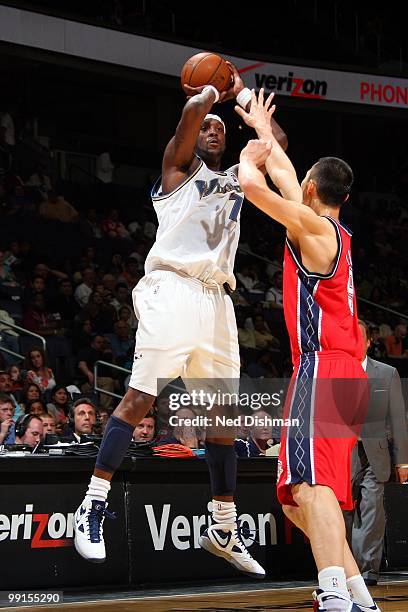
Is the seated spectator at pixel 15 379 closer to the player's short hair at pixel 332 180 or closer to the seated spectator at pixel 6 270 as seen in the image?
the seated spectator at pixel 6 270

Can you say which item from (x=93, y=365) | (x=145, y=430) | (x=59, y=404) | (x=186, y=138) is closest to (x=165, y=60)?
(x=93, y=365)

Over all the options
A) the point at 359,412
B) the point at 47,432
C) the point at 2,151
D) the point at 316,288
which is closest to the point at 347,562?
the point at 359,412

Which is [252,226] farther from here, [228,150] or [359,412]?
[359,412]

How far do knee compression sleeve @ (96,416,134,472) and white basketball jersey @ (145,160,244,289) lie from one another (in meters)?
0.88

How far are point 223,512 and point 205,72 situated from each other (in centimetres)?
239

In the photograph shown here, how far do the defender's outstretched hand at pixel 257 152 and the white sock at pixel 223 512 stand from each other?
1.86 meters

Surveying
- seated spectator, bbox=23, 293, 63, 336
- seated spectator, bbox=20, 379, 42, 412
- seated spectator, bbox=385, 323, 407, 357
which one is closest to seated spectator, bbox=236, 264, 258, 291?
seated spectator, bbox=385, 323, 407, 357

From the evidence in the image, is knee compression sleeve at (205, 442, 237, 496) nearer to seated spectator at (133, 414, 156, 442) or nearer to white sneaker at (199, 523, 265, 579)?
white sneaker at (199, 523, 265, 579)

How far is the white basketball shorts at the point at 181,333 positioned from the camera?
16.8ft

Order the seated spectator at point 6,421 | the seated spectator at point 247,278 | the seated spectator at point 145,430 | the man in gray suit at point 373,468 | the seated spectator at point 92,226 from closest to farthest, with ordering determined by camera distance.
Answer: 1. the man in gray suit at point 373,468
2. the seated spectator at point 6,421
3. the seated spectator at point 145,430
4. the seated spectator at point 92,226
5. the seated spectator at point 247,278

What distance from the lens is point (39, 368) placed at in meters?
10.4

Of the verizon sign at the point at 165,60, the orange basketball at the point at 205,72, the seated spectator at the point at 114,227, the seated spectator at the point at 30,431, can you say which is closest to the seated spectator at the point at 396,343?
the verizon sign at the point at 165,60

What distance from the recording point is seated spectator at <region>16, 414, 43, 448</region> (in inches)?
312

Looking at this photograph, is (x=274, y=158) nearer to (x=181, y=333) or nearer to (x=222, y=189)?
(x=222, y=189)
